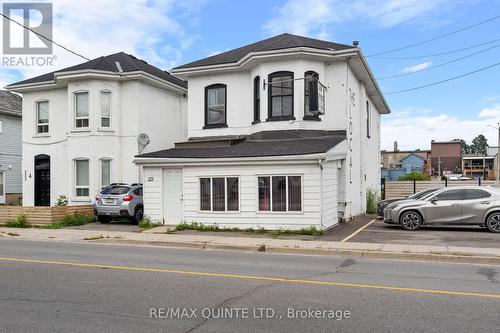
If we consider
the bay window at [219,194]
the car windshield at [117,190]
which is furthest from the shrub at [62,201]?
the bay window at [219,194]

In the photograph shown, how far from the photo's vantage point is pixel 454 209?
1552 centimetres

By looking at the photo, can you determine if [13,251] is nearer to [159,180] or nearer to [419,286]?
[159,180]

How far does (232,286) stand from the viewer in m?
7.74

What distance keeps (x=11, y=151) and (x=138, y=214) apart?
17.6 m

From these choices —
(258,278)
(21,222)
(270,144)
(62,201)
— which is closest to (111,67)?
(62,201)

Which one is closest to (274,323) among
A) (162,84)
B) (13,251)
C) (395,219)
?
(13,251)

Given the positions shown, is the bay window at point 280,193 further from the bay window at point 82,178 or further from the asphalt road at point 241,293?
the bay window at point 82,178

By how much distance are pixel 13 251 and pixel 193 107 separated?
426 inches

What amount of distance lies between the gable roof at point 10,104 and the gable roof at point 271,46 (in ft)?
52.2

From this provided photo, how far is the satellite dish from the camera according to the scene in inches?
883

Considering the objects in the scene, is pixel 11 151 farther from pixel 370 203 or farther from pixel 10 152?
pixel 370 203

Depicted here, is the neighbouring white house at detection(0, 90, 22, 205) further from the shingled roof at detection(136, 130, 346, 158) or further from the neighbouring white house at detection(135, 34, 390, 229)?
the shingled roof at detection(136, 130, 346, 158)

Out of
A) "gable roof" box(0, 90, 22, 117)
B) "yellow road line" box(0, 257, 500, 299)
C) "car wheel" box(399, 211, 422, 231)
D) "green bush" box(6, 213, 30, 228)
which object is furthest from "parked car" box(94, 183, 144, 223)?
"gable roof" box(0, 90, 22, 117)

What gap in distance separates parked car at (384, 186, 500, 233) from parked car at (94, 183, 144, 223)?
983cm
